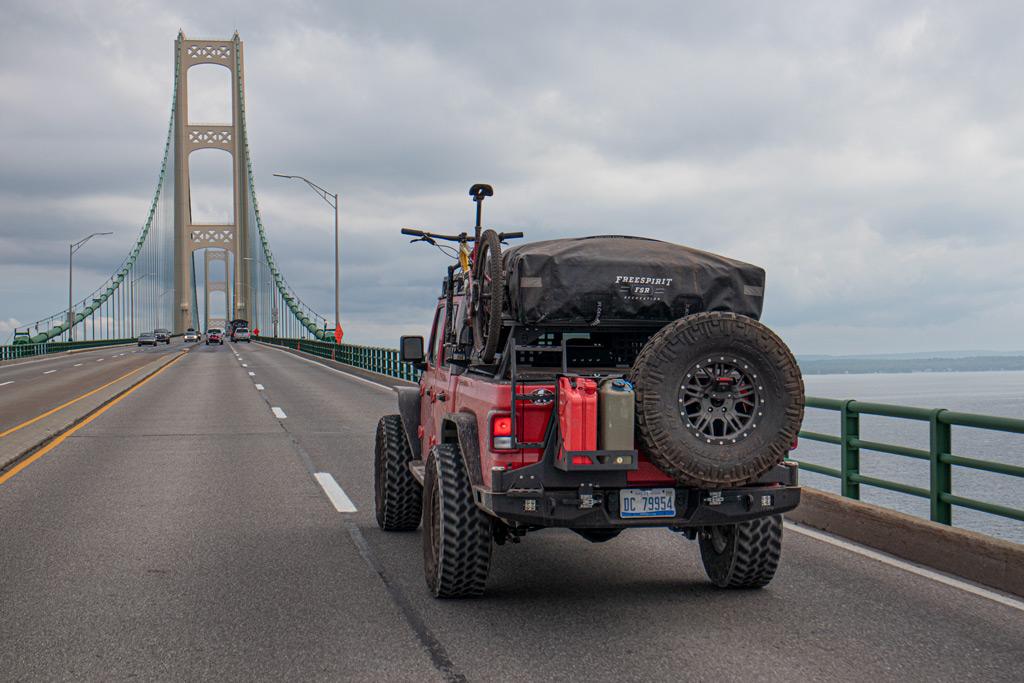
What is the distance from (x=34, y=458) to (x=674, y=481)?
998cm

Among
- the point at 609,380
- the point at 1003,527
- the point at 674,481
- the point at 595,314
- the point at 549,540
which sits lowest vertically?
the point at 1003,527

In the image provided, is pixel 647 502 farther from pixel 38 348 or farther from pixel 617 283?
pixel 38 348

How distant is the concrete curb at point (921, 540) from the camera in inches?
228

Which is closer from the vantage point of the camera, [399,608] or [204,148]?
[399,608]

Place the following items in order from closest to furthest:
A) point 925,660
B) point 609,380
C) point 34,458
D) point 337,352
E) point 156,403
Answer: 1. point 925,660
2. point 609,380
3. point 34,458
4. point 156,403
5. point 337,352

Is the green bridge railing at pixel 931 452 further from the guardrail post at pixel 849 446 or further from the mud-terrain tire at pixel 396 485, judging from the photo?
the mud-terrain tire at pixel 396 485

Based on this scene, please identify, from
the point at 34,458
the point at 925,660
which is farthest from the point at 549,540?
the point at 34,458

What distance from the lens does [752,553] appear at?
570 centimetres

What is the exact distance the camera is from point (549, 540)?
7.48 meters

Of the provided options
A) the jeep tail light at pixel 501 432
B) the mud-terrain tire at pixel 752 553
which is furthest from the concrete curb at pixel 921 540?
the jeep tail light at pixel 501 432

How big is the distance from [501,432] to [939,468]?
3469 mm

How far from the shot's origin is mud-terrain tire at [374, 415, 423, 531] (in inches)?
Answer: 297

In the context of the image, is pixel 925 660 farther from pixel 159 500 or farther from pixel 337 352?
pixel 337 352

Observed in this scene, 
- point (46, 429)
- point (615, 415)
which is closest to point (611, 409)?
point (615, 415)
